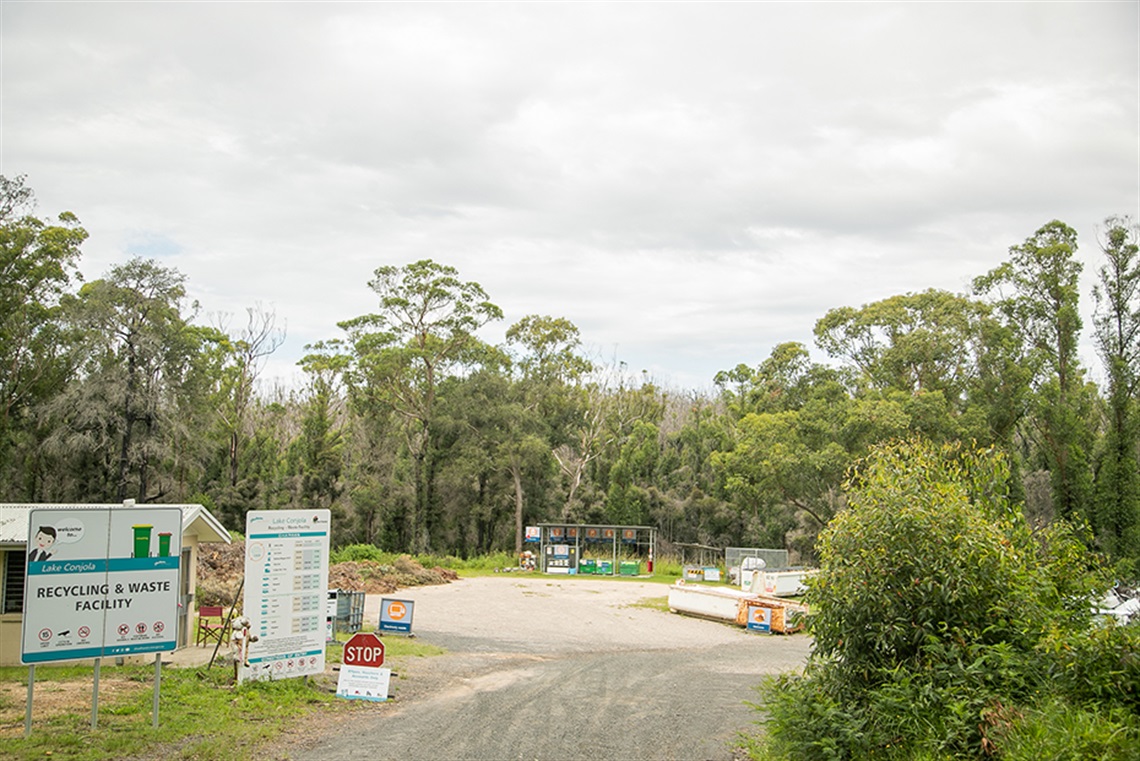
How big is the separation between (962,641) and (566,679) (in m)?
8.26

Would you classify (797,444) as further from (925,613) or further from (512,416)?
(925,613)

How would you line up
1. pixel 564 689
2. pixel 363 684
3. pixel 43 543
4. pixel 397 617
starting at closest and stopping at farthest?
pixel 43 543
pixel 363 684
pixel 564 689
pixel 397 617

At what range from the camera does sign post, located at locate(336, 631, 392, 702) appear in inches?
495

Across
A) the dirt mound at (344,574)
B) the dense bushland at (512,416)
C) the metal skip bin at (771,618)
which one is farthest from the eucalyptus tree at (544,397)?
the metal skip bin at (771,618)

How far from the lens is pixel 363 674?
12.6 meters

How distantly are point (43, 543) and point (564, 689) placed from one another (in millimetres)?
7754

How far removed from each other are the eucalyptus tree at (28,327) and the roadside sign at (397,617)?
23299mm

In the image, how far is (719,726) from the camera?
1141 centimetres

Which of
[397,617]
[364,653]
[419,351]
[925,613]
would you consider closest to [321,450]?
[419,351]

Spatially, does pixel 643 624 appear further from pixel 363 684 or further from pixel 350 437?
pixel 350 437

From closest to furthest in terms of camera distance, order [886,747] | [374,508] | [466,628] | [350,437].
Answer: [886,747], [466,628], [374,508], [350,437]

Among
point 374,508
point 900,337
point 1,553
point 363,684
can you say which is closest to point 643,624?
point 363,684

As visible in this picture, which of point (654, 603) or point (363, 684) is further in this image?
point (654, 603)

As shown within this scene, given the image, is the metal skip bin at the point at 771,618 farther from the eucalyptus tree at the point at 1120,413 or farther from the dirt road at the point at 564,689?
the eucalyptus tree at the point at 1120,413
